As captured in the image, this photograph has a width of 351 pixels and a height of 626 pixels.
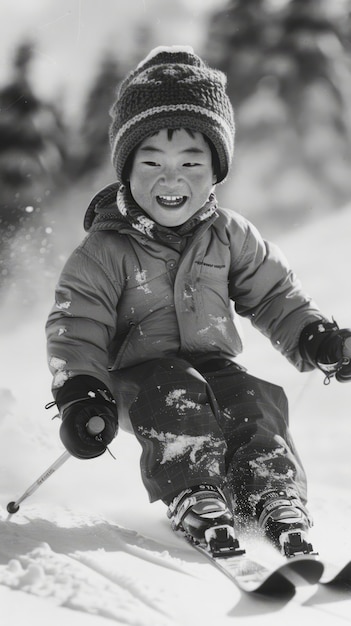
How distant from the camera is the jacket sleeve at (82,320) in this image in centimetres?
167

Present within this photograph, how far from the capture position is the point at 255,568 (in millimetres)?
1311

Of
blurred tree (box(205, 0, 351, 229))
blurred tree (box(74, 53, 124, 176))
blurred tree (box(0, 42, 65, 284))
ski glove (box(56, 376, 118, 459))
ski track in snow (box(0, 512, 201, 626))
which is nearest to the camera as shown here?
ski track in snow (box(0, 512, 201, 626))

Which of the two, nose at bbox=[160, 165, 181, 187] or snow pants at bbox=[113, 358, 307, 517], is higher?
nose at bbox=[160, 165, 181, 187]

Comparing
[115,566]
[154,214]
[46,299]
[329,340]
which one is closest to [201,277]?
[154,214]

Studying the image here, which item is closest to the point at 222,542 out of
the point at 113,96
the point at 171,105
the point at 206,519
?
the point at 206,519

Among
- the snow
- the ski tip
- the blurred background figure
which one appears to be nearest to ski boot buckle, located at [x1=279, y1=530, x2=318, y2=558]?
the snow

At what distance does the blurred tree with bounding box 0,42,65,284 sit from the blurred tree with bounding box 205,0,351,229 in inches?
37.9

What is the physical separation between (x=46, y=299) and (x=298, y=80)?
6.42 feet

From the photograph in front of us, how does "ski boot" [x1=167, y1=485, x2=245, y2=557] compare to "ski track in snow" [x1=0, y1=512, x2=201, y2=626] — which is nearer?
"ski track in snow" [x1=0, y1=512, x2=201, y2=626]

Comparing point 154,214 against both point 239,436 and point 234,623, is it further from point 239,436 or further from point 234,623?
point 234,623

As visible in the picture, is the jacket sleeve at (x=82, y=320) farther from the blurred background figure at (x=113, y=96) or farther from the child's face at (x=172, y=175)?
the blurred background figure at (x=113, y=96)

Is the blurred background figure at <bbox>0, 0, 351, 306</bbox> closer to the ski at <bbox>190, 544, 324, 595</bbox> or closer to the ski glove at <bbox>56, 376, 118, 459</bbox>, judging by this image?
the ski glove at <bbox>56, 376, 118, 459</bbox>

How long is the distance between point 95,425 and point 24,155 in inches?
95.1

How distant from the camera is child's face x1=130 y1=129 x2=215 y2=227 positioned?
181 cm
